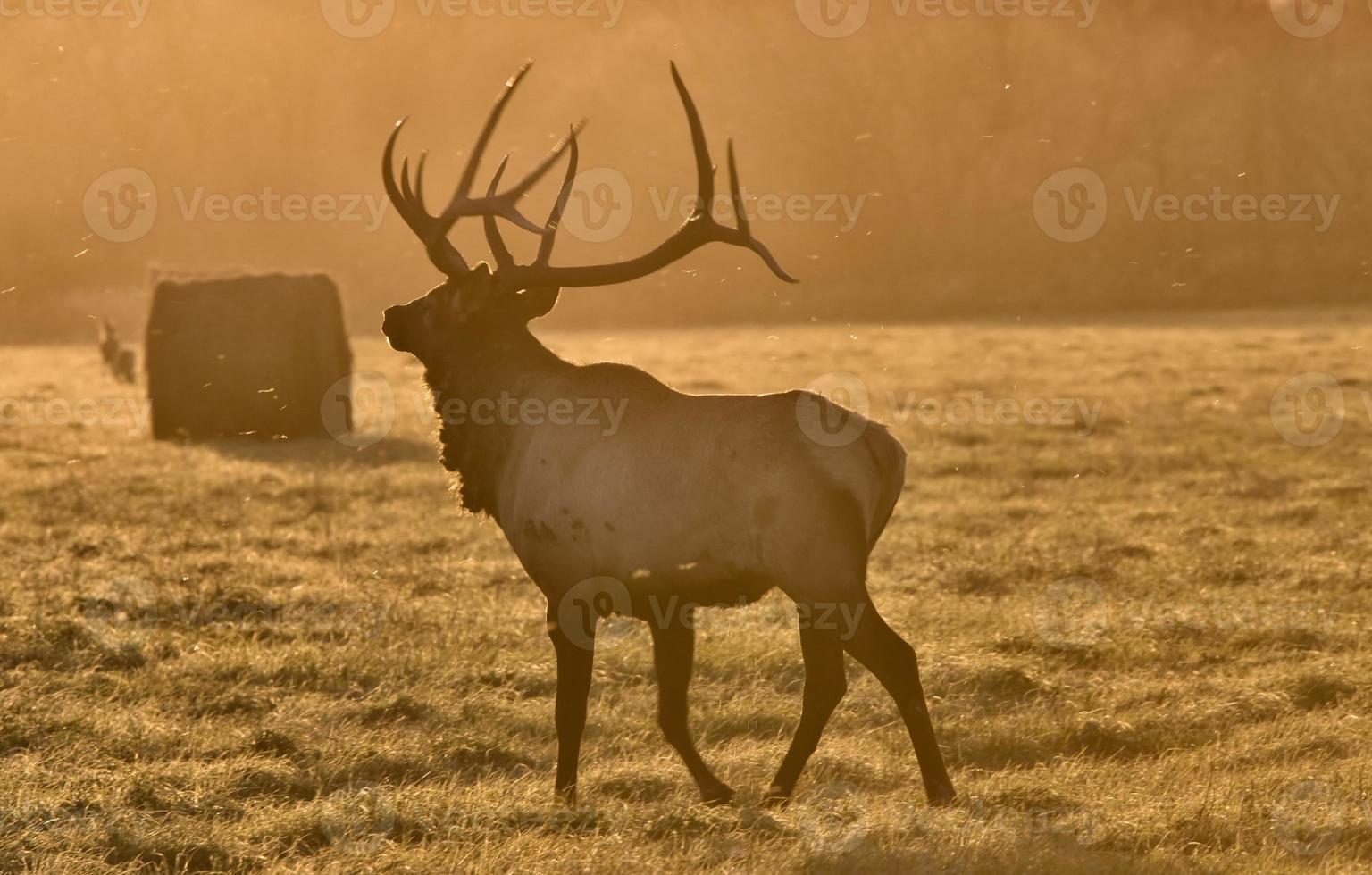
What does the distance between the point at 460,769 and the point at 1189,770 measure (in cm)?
328

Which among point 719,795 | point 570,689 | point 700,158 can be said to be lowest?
point 719,795

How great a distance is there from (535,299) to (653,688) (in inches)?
89.7

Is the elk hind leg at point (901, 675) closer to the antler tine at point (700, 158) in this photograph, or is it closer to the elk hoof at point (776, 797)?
the elk hoof at point (776, 797)

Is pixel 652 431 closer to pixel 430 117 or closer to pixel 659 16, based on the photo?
pixel 430 117

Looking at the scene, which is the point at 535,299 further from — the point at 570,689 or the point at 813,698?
the point at 813,698

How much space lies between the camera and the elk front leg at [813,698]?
20.3ft

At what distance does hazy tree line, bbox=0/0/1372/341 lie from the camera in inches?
2386

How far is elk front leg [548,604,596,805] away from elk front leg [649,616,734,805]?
0.33m

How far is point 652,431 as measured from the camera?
640 cm

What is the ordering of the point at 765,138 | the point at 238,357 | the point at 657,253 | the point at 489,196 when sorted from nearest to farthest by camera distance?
the point at 657,253, the point at 489,196, the point at 238,357, the point at 765,138

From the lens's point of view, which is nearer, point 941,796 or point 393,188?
point 941,796

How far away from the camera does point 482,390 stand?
7176 mm

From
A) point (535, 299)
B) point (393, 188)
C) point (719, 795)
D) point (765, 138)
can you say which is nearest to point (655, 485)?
point (719, 795)

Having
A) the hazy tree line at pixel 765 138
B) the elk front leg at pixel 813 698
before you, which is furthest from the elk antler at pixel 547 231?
the hazy tree line at pixel 765 138
